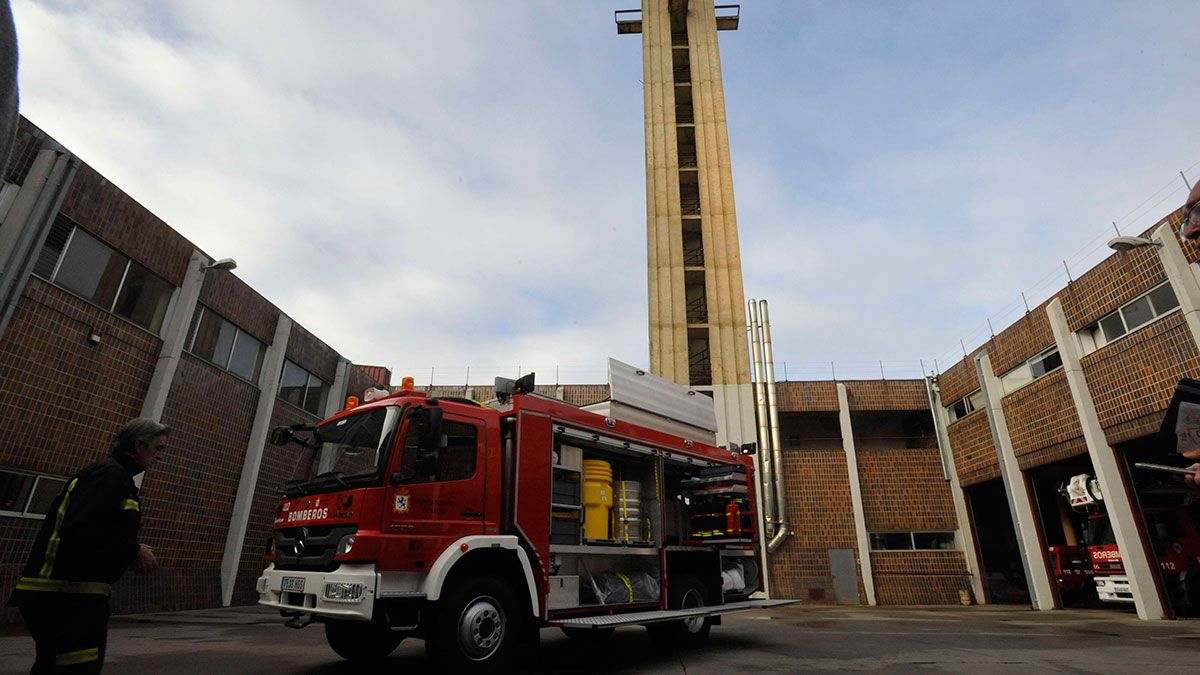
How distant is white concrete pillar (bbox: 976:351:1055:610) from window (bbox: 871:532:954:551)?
3.14 m

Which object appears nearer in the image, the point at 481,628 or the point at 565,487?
the point at 481,628

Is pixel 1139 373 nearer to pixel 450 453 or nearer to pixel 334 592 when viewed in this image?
pixel 450 453

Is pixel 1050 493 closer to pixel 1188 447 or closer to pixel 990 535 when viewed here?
pixel 990 535

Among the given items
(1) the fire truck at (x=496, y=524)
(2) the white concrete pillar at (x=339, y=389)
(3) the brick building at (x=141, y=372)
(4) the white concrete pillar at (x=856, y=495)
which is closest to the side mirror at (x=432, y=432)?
(1) the fire truck at (x=496, y=524)

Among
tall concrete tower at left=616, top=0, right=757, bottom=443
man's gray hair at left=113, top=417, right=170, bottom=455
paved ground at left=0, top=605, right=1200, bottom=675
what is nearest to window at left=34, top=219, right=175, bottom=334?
paved ground at left=0, top=605, right=1200, bottom=675

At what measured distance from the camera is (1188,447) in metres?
4.43

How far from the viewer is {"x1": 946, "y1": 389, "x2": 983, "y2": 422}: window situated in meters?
19.9

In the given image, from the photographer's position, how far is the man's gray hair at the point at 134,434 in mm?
3582

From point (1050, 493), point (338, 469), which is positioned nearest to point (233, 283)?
point (338, 469)

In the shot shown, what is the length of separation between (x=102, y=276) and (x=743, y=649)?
1245 cm

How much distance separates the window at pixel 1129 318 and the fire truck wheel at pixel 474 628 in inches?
567

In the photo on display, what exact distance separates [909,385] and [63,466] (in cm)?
2341

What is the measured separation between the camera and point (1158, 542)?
47.8 ft

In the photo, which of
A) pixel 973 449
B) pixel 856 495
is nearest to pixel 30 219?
pixel 856 495
